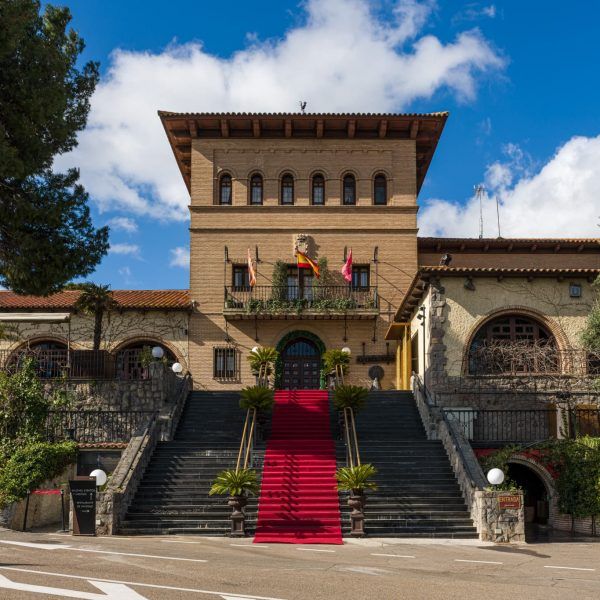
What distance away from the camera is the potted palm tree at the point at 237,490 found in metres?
15.4

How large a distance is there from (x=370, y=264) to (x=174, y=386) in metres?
10.8

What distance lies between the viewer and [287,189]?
1242 inches

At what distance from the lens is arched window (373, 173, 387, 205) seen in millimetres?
31438

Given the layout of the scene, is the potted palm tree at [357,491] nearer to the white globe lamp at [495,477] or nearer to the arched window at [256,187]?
the white globe lamp at [495,477]

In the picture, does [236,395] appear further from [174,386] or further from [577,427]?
[577,427]

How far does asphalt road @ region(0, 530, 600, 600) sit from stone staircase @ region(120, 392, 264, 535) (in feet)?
2.62

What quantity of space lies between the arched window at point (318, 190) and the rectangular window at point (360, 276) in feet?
10.3

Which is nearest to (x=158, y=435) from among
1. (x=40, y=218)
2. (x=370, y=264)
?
(x=40, y=218)

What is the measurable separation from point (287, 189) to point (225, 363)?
7.69 meters

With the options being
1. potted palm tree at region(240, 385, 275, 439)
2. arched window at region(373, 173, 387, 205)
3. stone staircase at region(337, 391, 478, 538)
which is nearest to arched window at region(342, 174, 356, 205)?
arched window at region(373, 173, 387, 205)

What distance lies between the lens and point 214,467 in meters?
18.2

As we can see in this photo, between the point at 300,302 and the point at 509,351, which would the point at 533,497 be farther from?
the point at 300,302

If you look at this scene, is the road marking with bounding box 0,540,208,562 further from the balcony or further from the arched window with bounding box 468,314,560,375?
the balcony

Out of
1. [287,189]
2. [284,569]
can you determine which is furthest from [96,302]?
[284,569]
